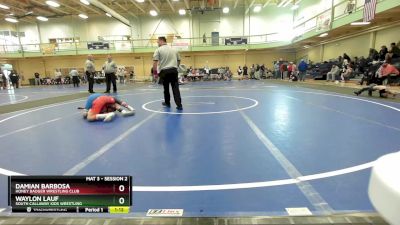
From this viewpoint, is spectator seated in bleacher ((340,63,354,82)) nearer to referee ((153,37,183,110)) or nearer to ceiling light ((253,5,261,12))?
referee ((153,37,183,110))

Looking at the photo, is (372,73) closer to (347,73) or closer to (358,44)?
(347,73)

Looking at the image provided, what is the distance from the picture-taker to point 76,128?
484 cm

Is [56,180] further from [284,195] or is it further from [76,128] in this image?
[76,128]

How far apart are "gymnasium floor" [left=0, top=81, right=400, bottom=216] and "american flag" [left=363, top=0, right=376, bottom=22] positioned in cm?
886

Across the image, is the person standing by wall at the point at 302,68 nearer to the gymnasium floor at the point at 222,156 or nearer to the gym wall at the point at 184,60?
the gym wall at the point at 184,60

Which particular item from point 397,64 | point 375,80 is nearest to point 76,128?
point 375,80

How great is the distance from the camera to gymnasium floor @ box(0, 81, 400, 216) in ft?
6.91

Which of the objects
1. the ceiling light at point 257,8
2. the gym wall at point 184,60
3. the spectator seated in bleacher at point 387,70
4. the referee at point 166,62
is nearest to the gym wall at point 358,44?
the spectator seated in bleacher at point 387,70

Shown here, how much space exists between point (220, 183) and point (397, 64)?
45.8 feet

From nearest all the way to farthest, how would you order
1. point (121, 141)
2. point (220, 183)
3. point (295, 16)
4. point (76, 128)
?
point (220, 183) → point (121, 141) → point (76, 128) → point (295, 16)
